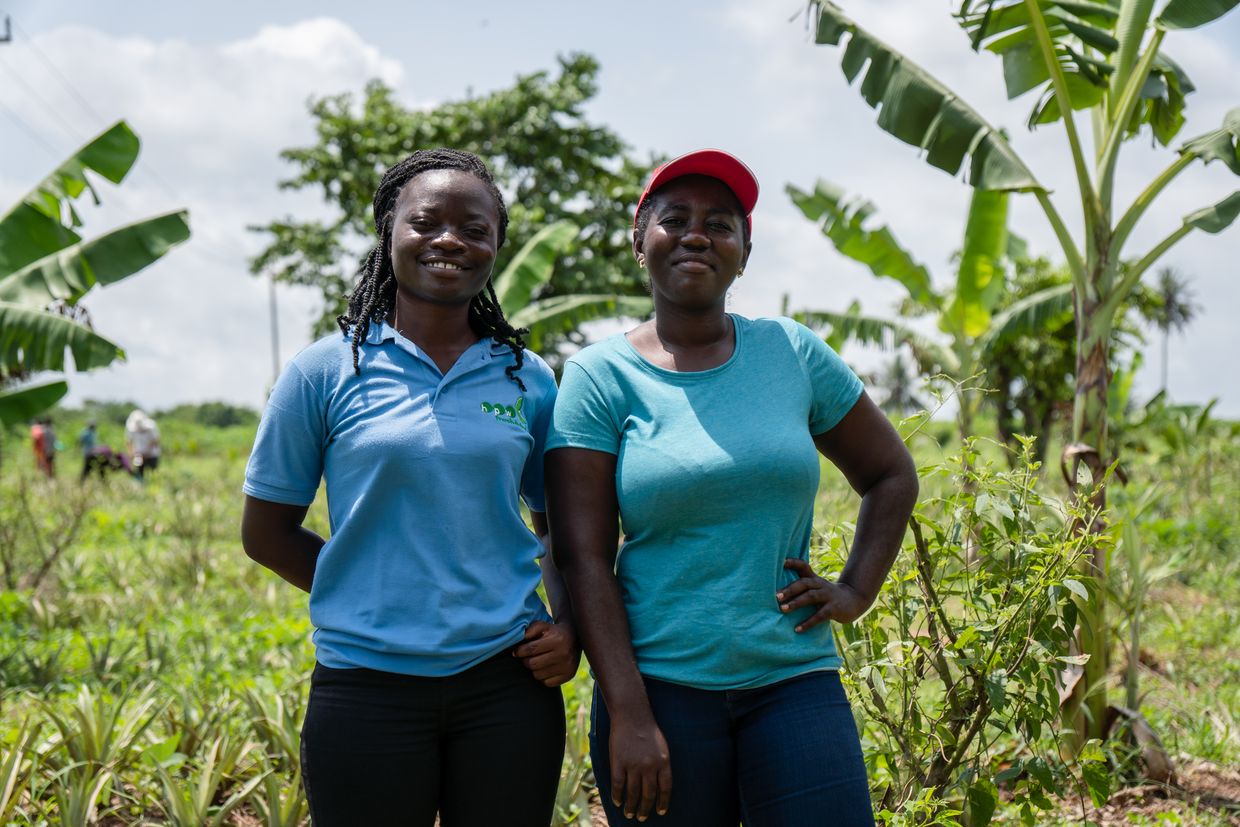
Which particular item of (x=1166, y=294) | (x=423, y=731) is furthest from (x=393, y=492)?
(x=1166, y=294)

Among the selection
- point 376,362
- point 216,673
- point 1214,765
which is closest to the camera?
point 376,362

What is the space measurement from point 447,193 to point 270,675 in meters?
3.93

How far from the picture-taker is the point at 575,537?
2.19m

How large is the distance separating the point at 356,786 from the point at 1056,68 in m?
4.14

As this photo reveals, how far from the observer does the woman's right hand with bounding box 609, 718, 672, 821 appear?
208cm

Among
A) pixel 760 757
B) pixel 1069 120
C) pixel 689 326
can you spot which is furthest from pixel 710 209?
pixel 1069 120

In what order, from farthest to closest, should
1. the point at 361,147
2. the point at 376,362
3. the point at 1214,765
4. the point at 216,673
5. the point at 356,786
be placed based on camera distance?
1. the point at 361,147
2. the point at 216,673
3. the point at 1214,765
4. the point at 376,362
5. the point at 356,786

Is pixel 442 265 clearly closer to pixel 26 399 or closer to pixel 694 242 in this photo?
pixel 694 242

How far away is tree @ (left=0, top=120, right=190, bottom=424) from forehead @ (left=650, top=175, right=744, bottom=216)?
5.64m

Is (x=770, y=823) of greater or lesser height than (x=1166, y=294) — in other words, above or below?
below

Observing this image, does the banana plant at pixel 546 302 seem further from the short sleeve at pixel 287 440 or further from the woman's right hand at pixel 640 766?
the woman's right hand at pixel 640 766

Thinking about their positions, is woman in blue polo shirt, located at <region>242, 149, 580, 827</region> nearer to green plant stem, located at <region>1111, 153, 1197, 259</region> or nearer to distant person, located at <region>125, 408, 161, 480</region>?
green plant stem, located at <region>1111, 153, 1197, 259</region>

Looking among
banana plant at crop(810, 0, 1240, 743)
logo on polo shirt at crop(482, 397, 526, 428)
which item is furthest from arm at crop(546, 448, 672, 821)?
banana plant at crop(810, 0, 1240, 743)

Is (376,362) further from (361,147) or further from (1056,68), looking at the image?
(361,147)
